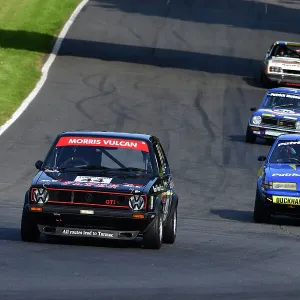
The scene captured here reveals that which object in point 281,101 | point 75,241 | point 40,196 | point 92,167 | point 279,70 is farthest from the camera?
point 279,70

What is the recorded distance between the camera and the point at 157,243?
13430 millimetres

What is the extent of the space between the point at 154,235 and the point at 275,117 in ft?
54.4

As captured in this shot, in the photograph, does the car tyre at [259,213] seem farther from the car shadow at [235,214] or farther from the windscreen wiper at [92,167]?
the windscreen wiper at [92,167]

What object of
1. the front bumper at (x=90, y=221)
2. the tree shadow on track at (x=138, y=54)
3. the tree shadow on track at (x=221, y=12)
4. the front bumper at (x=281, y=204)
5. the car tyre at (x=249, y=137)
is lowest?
the tree shadow on track at (x=221, y=12)

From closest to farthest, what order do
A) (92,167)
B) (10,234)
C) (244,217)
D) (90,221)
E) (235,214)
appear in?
(90,221) → (92,167) → (10,234) → (244,217) → (235,214)

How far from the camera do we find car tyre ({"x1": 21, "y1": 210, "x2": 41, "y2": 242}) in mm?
13234

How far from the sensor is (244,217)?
63.3 ft

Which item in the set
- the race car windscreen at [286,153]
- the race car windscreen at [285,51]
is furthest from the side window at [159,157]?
the race car windscreen at [285,51]

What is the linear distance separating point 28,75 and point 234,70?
26.5ft

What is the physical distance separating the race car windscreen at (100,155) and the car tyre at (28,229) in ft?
3.21

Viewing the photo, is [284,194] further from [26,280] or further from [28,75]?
[28,75]

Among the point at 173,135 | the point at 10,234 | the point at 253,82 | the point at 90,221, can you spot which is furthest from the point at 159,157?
the point at 253,82

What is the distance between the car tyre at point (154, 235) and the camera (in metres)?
13.3

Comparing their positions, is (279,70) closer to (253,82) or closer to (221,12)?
(253,82)
